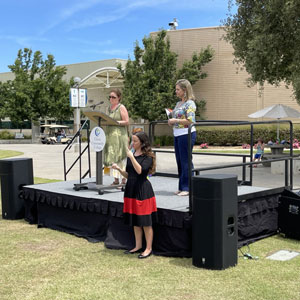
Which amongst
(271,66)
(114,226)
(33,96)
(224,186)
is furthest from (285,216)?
(33,96)

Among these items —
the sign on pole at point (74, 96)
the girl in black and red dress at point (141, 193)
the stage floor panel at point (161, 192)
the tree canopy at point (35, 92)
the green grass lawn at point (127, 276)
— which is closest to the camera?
the green grass lawn at point (127, 276)

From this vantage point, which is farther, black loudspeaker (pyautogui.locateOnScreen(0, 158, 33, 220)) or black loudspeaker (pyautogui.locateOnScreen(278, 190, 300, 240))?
black loudspeaker (pyautogui.locateOnScreen(0, 158, 33, 220))

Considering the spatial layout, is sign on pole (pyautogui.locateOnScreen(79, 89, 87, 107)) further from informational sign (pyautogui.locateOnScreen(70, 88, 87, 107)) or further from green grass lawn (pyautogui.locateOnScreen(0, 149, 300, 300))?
green grass lawn (pyautogui.locateOnScreen(0, 149, 300, 300))

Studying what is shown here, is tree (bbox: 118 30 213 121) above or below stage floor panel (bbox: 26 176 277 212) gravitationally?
above

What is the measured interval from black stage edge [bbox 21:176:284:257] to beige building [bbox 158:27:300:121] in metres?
27.5

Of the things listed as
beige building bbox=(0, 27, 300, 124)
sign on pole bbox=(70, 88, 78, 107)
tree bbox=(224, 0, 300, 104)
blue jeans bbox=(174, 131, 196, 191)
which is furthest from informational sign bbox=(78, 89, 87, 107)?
blue jeans bbox=(174, 131, 196, 191)

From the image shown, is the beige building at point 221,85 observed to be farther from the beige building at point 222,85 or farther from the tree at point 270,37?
the tree at point 270,37

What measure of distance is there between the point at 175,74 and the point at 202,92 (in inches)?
102

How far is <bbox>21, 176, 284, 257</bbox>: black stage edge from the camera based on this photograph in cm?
529

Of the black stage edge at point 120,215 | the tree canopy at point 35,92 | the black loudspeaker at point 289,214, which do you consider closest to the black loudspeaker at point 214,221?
the black stage edge at point 120,215

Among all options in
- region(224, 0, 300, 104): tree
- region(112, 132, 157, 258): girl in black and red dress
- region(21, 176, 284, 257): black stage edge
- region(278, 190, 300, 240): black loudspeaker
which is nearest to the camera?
region(112, 132, 157, 258): girl in black and red dress

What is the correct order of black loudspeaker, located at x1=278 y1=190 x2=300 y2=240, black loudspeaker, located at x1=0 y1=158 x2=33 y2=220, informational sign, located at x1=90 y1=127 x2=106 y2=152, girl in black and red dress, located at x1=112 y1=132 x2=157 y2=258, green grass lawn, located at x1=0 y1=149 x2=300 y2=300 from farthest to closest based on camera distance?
black loudspeaker, located at x1=0 y1=158 x2=33 y2=220 → informational sign, located at x1=90 y1=127 x2=106 y2=152 → black loudspeaker, located at x1=278 y1=190 x2=300 y2=240 → girl in black and red dress, located at x1=112 y1=132 x2=157 y2=258 → green grass lawn, located at x1=0 y1=149 x2=300 y2=300

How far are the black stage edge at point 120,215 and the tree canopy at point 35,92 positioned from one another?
131ft

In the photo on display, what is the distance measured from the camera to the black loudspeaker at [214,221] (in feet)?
15.2
